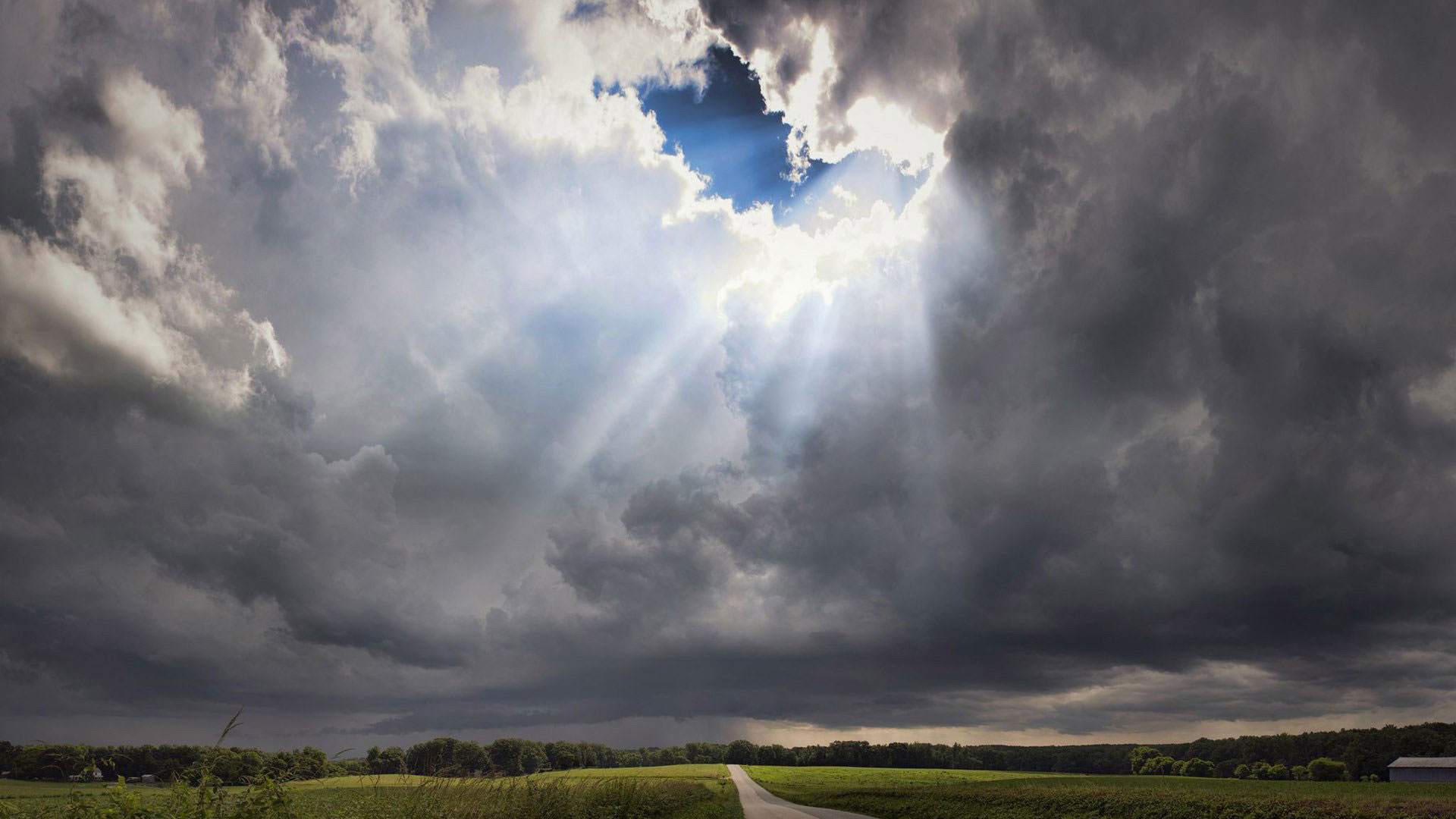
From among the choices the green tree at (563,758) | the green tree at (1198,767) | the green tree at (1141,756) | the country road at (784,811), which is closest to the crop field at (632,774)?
the green tree at (563,758)

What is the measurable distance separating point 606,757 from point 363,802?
183871 millimetres

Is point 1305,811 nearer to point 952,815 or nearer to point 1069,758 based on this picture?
point 952,815

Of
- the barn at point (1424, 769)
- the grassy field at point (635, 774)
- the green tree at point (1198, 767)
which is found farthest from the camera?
the green tree at point (1198, 767)

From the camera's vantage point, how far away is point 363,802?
556 inches

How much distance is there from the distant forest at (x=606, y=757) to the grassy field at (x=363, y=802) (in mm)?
312

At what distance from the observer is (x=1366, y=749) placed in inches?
4358

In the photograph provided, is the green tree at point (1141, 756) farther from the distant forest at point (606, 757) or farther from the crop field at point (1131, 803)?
the crop field at point (1131, 803)

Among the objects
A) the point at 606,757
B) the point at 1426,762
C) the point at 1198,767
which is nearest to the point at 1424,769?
the point at 1426,762

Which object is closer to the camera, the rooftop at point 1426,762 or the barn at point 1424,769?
the barn at point 1424,769

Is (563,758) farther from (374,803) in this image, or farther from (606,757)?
(606,757)

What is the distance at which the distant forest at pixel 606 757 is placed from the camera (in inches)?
349

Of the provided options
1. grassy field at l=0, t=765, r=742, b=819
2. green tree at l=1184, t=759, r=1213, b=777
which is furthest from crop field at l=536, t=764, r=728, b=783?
green tree at l=1184, t=759, r=1213, b=777

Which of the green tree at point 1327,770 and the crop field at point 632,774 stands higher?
the crop field at point 632,774

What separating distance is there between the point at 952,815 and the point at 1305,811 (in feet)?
63.6
